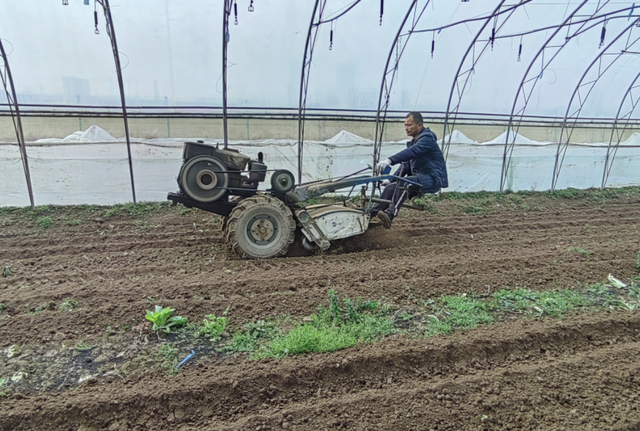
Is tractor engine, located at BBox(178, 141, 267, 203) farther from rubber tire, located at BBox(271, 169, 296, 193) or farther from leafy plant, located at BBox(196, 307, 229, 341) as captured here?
leafy plant, located at BBox(196, 307, 229, 341)

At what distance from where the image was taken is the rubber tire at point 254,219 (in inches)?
209

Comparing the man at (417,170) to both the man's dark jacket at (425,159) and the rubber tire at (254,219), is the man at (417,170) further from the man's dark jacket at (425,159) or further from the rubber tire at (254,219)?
the rubber tire at (254,219)

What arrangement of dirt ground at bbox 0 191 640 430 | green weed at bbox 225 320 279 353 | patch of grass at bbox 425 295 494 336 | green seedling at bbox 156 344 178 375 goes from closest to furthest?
dirt ground at bbox 0 191 640 430 < green seedling at bbox 156 344 178 375 < green weed at bbox 225 320 279 353 < patch of grass at bbox 425 295 494 336

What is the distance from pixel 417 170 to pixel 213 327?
4005mm

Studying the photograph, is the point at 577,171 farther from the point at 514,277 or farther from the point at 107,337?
the point at 107,337

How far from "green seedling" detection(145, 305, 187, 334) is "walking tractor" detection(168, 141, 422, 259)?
6.02ft

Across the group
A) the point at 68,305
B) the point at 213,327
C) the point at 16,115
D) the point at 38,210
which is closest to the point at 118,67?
the point at 16,115

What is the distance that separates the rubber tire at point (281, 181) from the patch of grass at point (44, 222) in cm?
451

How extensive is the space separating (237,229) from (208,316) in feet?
5.76

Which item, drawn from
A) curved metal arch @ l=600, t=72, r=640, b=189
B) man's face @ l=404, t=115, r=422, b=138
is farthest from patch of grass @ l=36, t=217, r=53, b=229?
curved metal arch @ l=600, t=72, r=640, b=189

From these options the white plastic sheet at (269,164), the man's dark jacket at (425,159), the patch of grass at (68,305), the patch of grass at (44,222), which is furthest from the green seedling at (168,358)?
the white plastic sheet at (269,164)

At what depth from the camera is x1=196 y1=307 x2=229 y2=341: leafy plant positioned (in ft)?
11.3

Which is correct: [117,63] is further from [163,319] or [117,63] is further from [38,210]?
[163,319]


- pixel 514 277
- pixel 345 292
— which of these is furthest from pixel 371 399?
pixel 514 277
